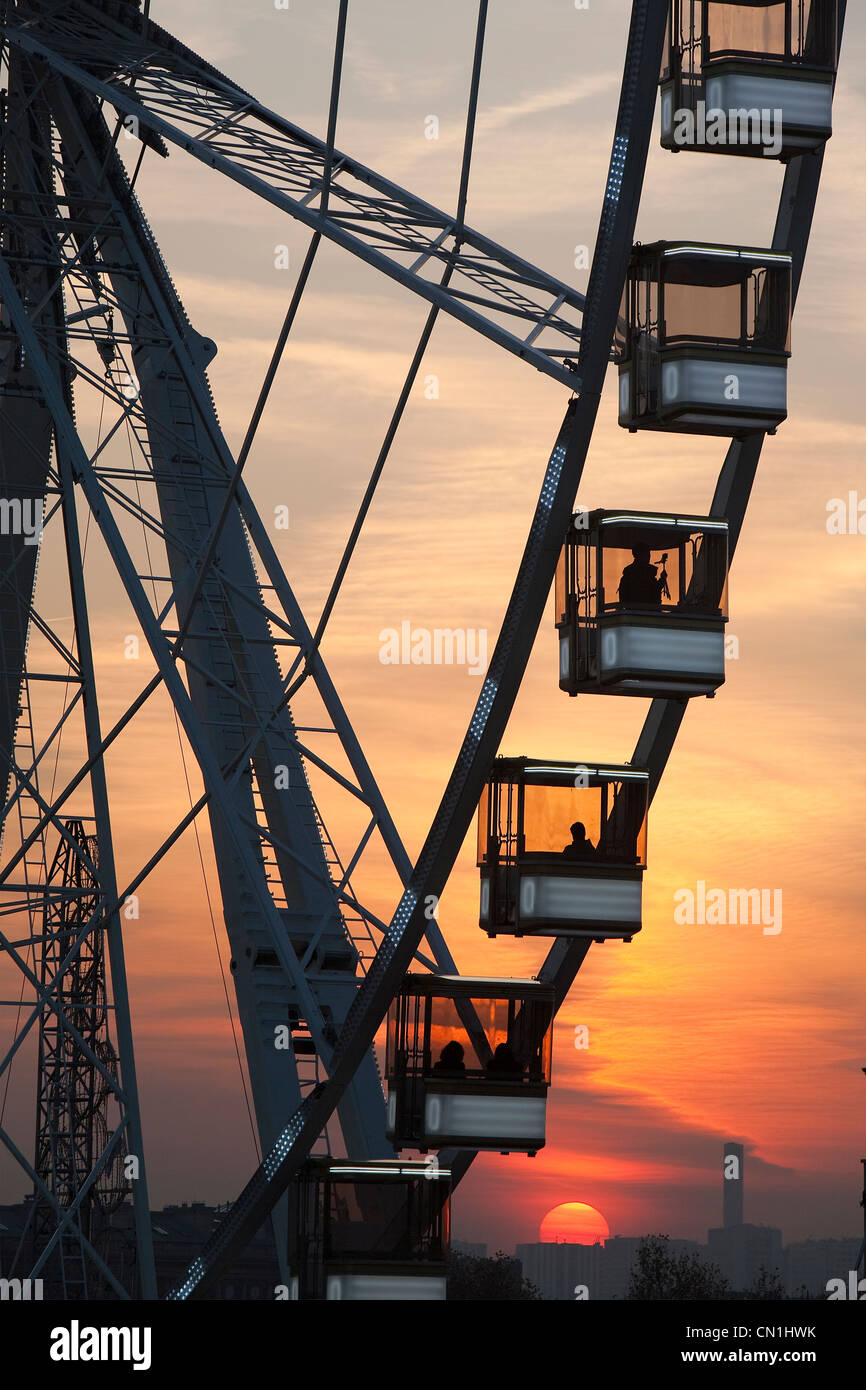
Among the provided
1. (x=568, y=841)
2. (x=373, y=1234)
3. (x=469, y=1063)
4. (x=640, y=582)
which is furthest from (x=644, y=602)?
(x=373, y=1234)

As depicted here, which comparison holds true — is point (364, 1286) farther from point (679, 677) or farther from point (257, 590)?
point (257, 590)

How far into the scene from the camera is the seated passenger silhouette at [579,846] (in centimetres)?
2475

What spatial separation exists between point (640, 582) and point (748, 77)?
484 centimetres

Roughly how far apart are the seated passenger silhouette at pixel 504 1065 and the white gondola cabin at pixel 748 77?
9.15 m

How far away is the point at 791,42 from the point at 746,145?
1.04 metres

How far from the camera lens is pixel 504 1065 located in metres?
26.0

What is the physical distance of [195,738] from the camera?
3164 cm

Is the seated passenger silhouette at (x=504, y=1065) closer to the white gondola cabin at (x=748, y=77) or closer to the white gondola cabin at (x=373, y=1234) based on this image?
the white gondola cabin at (x=373, y=1234)

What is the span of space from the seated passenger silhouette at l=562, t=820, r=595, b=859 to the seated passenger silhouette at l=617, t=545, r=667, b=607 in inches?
89.6

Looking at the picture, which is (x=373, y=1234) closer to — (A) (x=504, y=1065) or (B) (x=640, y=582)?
(A) (x=504, y=1065)

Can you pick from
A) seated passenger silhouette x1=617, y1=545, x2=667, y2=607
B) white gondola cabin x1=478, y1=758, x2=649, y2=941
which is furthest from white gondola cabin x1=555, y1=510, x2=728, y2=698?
white gondola cabin x1=478, y1=758, x2=649, y2=941

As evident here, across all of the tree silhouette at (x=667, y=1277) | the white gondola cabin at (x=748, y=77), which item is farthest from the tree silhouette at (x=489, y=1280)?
the white gondola cabin at (x=748, y=77)
